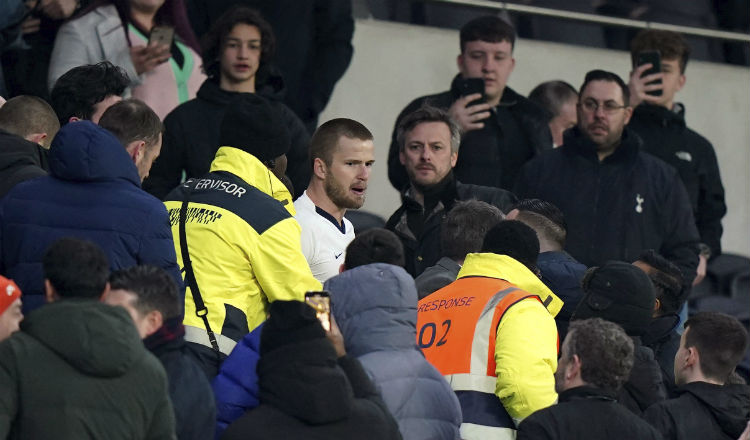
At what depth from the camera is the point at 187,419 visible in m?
5.99

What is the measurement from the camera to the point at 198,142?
9133mm

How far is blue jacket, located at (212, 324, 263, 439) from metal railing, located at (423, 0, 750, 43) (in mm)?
7134

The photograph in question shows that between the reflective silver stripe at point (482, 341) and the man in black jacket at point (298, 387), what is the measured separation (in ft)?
3.37

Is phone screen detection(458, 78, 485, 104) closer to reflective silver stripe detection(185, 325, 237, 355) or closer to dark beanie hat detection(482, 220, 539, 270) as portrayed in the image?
dark beanie hat detection(482, 220, 539, 270)

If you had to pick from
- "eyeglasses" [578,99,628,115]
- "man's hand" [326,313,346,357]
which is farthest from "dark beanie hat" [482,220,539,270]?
"eyeglasses" [578,99,628,115]

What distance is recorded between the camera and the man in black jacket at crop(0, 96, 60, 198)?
7.29m

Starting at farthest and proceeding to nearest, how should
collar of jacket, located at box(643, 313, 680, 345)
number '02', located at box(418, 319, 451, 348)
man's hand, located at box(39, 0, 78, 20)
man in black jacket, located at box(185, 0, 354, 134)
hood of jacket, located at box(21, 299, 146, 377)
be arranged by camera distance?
man in black jacket, located at box(185, 0, 354, 134) < man's hand, located at box(39, 0, 78, 20) < collar of jacket, located at box(643, 313, 680, 345) < number '02', located at box(418, 319, 451, 348) < hood of jacket, located at box(21, 299, 146, 377)

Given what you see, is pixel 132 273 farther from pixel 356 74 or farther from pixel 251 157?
pixel 356 74

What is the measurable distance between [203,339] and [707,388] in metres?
2.39

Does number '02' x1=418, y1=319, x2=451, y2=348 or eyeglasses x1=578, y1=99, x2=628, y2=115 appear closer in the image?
number '02' x1=418, y1=319, x2=451, y2=348

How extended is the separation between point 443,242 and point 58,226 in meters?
2.07

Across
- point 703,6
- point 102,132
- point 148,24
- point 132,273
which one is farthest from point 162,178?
point 703,6

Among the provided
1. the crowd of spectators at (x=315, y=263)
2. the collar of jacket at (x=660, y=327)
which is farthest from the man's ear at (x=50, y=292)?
the collar of jacket at (x=660, y=327)

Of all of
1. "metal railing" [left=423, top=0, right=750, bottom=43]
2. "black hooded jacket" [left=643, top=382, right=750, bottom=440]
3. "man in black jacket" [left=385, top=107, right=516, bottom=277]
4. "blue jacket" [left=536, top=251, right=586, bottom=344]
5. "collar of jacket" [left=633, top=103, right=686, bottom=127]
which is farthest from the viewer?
"metal railing" [left=423, top=0, right=750, bottom=43]
